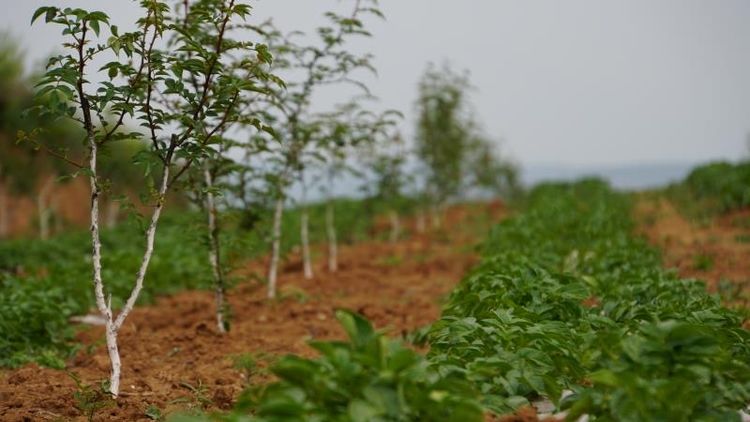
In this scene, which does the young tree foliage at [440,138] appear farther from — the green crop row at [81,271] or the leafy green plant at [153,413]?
the leafy green plant at [153,413]

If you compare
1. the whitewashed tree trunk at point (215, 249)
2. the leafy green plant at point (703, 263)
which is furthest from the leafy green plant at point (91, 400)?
the leafy green plant at point (703, 263)

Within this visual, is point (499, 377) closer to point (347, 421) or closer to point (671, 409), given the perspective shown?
point (671, 409)

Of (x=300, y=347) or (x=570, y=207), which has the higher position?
(x=570, y=207)

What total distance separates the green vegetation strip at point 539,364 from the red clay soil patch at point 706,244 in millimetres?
2318

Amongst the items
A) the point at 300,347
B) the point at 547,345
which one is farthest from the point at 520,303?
the point at 300,347

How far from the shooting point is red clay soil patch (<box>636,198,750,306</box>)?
7.88 m

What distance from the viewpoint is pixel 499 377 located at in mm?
3395

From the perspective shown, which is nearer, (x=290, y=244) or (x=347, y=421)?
(x=347, y=421)

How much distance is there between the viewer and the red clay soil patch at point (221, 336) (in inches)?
164

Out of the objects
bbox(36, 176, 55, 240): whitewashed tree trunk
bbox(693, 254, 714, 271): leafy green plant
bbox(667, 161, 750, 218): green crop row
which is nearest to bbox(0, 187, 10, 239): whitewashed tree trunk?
bbox(36, 176, 55, 240): whitewashed tree trunk

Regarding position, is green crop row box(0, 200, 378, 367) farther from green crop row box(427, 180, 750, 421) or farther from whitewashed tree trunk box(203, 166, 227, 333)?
green crop row box(427, 180, 750, 421)

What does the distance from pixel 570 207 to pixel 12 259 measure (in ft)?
32.0

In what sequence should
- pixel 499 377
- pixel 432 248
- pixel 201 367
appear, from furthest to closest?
pixel 432 248 → pixel 201 367 → pixel 499 377

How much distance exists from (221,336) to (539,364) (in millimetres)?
3604
